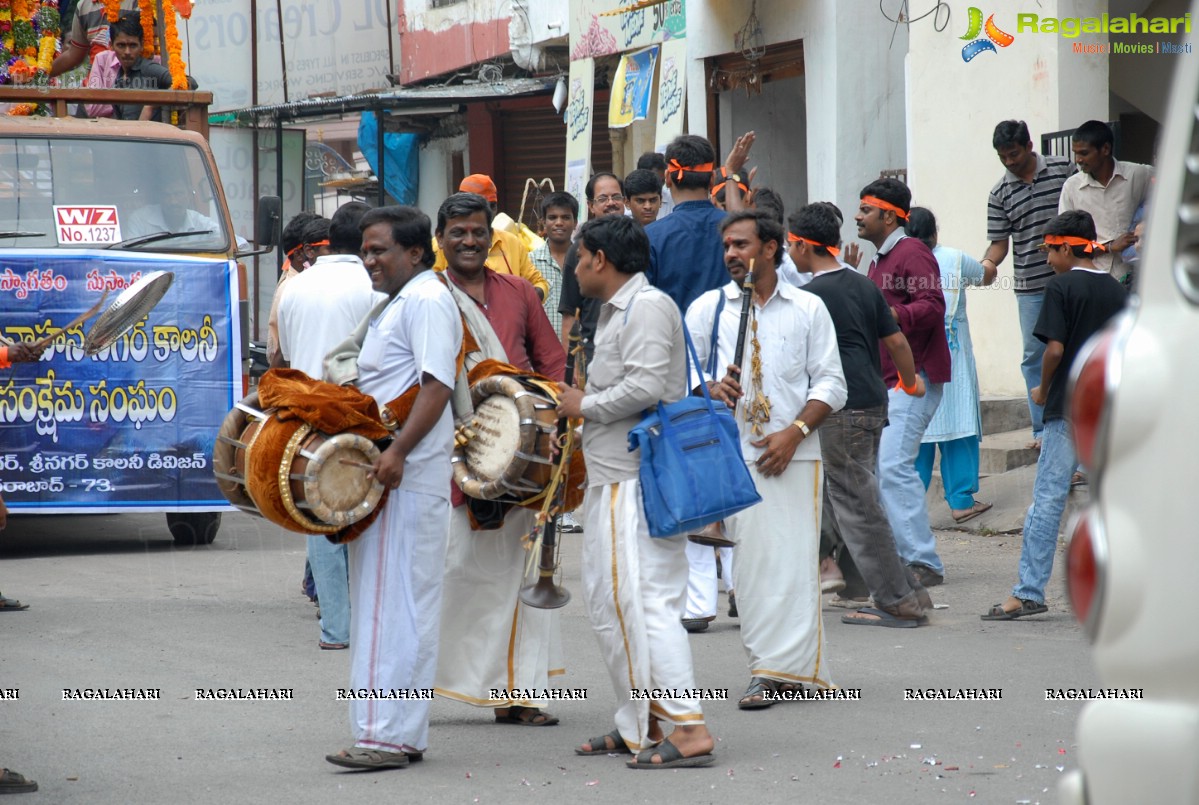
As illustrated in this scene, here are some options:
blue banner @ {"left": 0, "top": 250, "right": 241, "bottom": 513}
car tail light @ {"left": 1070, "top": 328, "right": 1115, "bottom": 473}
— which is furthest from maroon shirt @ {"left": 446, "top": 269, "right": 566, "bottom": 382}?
blue banner @ {"left": 0, "top": 250, "right": 241, "bottom": 513}

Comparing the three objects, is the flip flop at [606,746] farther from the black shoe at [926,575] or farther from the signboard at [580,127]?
the signboard at [580,127]

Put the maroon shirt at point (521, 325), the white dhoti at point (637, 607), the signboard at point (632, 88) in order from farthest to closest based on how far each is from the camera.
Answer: the signboard at point (632, 88), the maroon shirt at point (521, 325), the white dhoti at point (637, 607)

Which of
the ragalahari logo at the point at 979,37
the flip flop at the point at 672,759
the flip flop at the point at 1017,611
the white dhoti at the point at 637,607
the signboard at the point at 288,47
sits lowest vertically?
the flip flop at the point at 1017,611

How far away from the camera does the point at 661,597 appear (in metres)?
5.09

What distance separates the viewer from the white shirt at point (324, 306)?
23.4 ft

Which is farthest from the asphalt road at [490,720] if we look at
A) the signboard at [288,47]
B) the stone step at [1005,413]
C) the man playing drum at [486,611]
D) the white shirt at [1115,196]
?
the signboard at [288,47]

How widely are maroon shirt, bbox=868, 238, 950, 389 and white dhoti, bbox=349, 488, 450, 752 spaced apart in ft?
12.5

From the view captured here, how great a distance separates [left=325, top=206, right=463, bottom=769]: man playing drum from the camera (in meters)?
5.12

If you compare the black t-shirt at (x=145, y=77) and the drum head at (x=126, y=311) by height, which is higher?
the black t-shirt at (x=145, y=77)

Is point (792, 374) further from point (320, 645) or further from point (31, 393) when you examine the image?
point (31, 393)

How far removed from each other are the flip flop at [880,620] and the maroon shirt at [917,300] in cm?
141

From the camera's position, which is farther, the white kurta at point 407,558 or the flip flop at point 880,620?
the flip flop at point 880,620

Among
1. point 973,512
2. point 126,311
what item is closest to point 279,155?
point 126,311

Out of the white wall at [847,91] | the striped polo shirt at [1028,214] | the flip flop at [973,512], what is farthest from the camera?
the white wall at [847,91]
